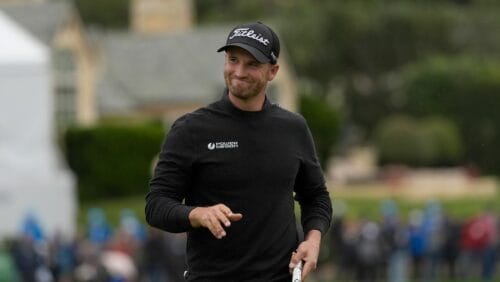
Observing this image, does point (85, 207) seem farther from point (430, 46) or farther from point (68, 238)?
point (430, 46)

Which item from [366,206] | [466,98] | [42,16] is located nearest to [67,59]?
[42,16]

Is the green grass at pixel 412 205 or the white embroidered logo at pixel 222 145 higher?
the white embroidered logo at pixel 222 145

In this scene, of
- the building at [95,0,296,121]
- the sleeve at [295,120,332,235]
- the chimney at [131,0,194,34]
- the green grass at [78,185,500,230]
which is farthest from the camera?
the chimney at [131,0,194,34]

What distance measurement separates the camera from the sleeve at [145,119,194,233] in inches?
251

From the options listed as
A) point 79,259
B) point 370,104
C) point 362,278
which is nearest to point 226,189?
point 79,259

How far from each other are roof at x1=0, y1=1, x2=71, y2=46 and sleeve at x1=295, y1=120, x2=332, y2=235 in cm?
3322

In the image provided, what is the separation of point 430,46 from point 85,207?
125 ft

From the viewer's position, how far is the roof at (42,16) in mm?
40406

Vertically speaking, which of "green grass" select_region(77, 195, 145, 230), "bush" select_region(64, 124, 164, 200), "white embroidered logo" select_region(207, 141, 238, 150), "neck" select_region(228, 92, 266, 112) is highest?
"neck" select_region(228, 92, 266, 112)

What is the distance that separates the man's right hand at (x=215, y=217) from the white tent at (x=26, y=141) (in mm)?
18145

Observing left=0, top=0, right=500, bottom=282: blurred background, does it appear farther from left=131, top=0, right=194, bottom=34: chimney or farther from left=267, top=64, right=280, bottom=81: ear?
left=267, top=64, right=280, bottom=81: ear

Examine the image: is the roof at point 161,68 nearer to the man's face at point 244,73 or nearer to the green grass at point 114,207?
the green grass at point 114,207

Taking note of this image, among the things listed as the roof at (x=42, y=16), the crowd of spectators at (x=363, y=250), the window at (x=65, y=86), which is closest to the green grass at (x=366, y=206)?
the window at (x=65, y=86)

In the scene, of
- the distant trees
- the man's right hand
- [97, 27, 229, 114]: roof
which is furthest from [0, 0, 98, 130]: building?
the man's right hand
